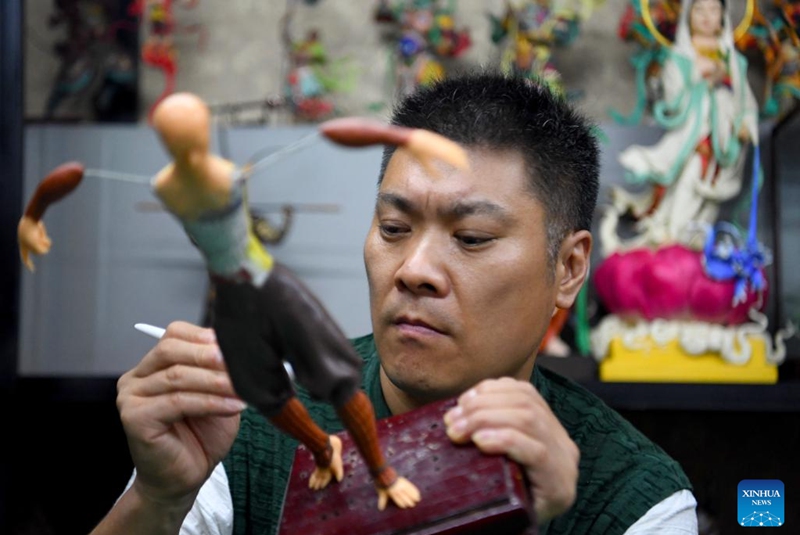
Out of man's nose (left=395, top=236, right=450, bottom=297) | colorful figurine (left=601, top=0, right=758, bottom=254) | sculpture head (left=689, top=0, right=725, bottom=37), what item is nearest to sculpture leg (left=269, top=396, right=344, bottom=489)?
man's nose (left=395, top=236, right=450, bottom=297)

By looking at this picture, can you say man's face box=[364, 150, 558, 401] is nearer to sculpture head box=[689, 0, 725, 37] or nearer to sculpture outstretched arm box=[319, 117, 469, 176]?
sculpture outstretched arm box=[319, 117, 469, 176]

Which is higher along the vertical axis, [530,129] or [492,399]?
[530,129]

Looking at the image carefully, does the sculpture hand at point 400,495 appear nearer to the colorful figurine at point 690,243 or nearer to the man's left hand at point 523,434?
the man's left hand at point 523,434

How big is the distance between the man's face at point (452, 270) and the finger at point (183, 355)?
11cm

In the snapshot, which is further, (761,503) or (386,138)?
(761,503)

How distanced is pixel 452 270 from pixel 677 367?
33.5 inches

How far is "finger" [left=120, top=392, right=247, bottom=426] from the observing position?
56 cm

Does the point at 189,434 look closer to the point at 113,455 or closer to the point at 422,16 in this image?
the point at 113,455

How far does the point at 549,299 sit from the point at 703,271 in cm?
74

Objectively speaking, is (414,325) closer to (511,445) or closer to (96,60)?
(511,445)

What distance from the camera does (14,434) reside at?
4.45 feet

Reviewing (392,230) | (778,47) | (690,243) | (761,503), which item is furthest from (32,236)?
(778,47)

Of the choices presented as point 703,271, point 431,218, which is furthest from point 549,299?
point 703,271

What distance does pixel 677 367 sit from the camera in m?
1.34
